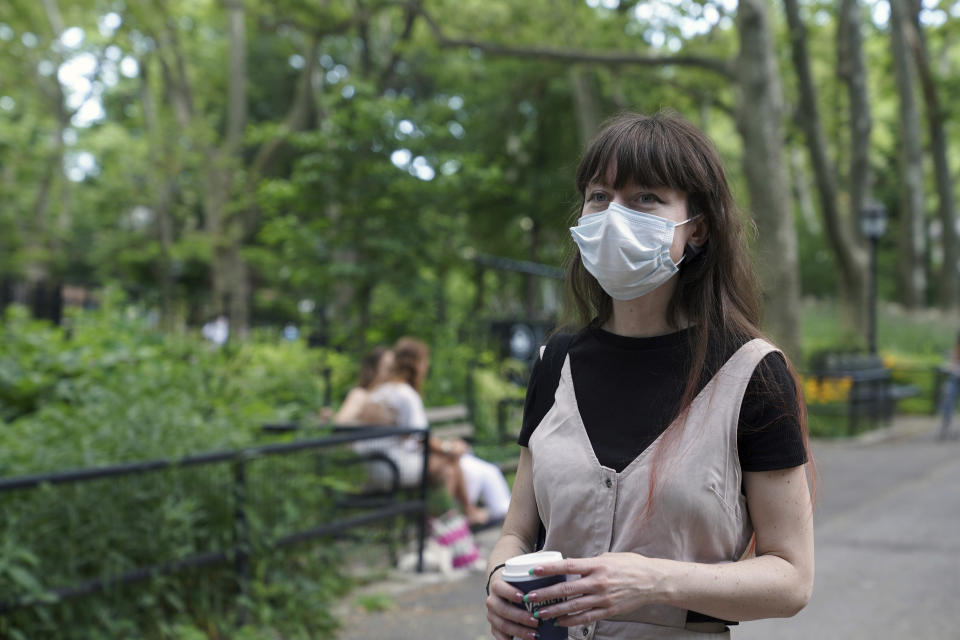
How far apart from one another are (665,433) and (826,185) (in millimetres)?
18081

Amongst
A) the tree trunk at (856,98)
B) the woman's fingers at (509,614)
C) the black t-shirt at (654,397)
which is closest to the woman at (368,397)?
the black t-shirt at (654,397)

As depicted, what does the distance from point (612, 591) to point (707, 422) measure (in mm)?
361

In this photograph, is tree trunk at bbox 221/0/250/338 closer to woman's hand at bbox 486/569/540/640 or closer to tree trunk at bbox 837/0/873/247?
tree trunk at bbox 837/0/873/247

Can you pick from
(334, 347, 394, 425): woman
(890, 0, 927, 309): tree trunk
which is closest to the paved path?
(334, 347, 394, 425): woman

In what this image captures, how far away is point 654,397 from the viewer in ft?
6.35

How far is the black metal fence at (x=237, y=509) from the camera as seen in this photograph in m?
4.22

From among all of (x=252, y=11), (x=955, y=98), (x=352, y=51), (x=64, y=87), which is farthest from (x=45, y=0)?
(x=955, y=98)

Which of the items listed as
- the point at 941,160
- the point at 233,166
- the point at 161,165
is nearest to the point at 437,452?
the point at 233,166

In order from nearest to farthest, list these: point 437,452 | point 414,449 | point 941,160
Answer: point 414,449 < point 437,452 < point 941,160

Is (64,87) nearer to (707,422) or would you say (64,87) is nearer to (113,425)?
(113,425)

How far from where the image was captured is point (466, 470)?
784cm

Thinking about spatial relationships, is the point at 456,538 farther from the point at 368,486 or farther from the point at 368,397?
the point at 368,397

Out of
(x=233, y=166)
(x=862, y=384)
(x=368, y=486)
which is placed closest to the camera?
(x=368, y=486)

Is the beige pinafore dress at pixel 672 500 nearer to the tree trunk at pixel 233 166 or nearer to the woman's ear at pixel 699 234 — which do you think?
the woman's ear at pixel 699 234
